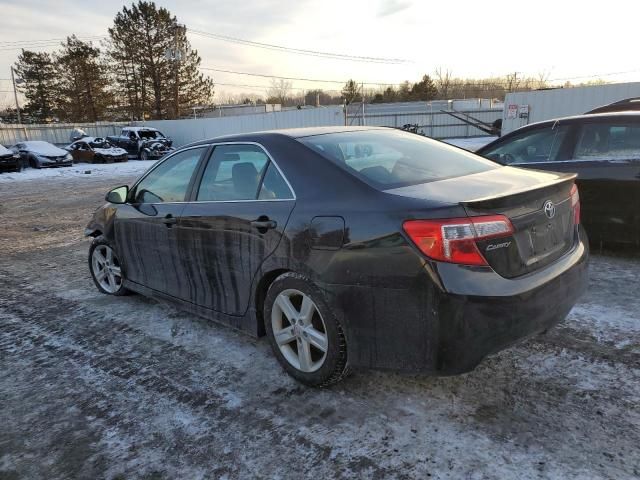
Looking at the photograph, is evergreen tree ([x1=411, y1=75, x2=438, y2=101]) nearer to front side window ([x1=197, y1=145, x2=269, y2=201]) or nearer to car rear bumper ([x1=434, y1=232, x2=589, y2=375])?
front side window ([x1=197, y1=145, x2=269, y2=201])

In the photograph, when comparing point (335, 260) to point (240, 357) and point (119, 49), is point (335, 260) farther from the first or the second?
point (119, 49)

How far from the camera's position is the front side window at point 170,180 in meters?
3.78

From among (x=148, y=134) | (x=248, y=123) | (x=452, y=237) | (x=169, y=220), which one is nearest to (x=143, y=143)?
(x=148, y=134)

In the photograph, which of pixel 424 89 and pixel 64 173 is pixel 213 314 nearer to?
pixel 64 173

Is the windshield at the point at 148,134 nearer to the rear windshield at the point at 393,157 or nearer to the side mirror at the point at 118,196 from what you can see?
the side mirror at the point at 118,196

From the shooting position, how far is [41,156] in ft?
75.6

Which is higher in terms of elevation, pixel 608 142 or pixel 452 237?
pixel 608 142

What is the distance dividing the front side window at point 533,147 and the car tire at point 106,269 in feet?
13.8

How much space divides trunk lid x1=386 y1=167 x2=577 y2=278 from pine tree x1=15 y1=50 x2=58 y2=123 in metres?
61.2

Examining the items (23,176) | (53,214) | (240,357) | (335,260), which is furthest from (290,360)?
(23,176)

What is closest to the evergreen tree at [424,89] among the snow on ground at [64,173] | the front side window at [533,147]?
the snow on ground at [64,173]

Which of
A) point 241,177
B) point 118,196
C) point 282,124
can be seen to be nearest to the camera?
point 241,177

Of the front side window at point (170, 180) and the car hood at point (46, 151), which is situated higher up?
the front side window at point (170, 180)

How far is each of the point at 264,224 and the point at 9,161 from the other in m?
22.9
